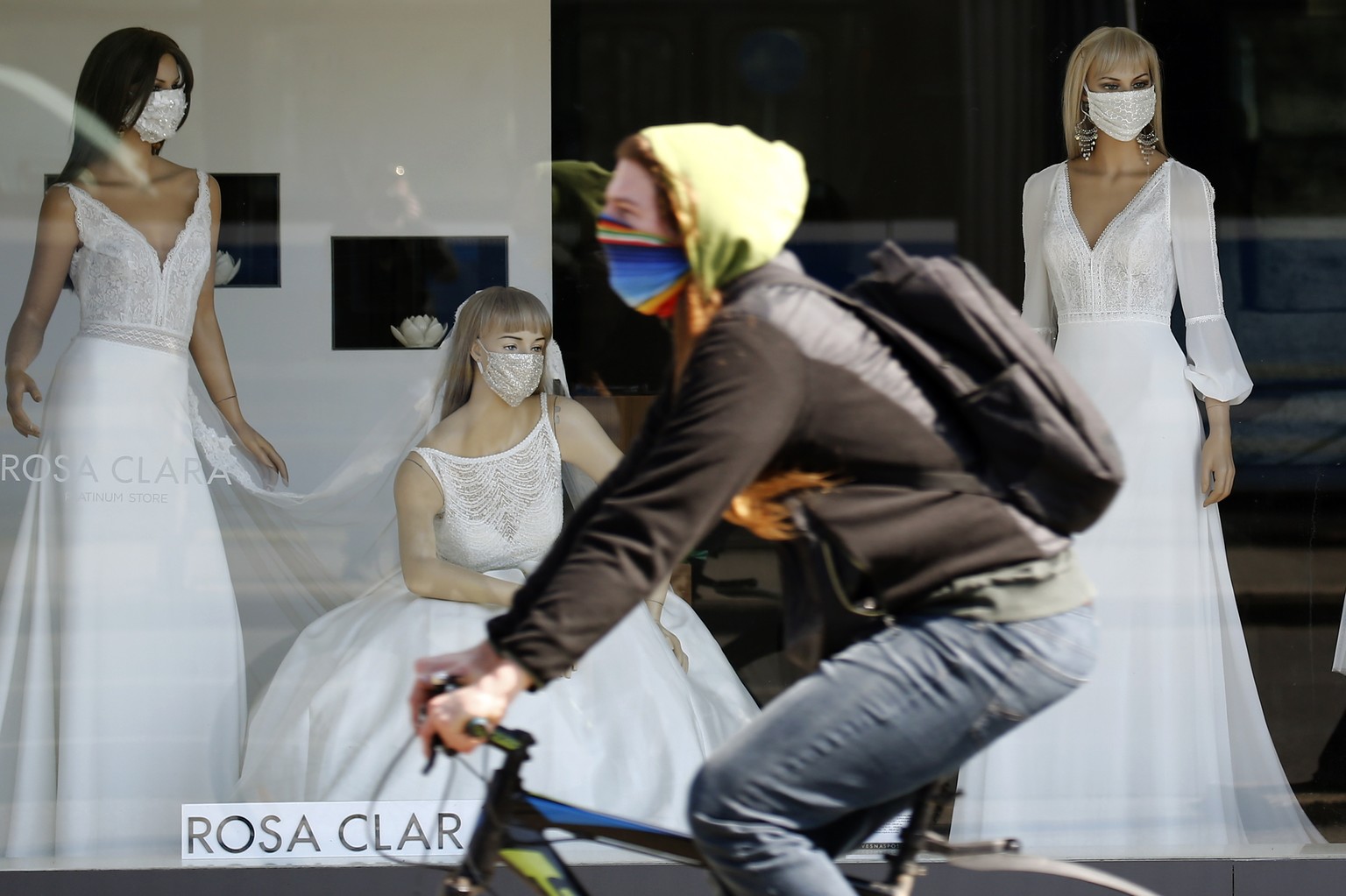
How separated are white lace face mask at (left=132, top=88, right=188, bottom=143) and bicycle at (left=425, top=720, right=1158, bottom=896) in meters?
2.75

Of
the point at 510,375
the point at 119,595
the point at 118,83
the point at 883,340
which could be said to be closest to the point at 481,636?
the point at 510,375

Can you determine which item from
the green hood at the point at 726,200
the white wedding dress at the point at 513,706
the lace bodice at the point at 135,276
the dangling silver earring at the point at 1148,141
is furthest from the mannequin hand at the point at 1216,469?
the lace bodice at the point at 135,276

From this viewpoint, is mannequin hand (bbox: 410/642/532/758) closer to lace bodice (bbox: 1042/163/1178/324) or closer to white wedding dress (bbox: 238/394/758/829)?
white wedding dress (bbox: 238/394/758/829)

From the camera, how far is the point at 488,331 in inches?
168

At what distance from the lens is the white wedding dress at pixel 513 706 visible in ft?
13.3

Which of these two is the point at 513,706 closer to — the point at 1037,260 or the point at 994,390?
the point at 1037,260

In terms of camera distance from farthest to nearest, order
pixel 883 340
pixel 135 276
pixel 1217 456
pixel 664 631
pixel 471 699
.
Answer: pixel 1217 456 < pixel 664 631 < pixel 135 276 < pixel 883 340 < pixel 471 699

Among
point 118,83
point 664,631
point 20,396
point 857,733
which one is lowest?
point 664,631

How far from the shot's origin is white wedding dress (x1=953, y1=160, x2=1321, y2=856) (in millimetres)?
4406

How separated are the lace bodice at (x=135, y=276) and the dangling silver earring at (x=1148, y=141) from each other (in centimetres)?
274

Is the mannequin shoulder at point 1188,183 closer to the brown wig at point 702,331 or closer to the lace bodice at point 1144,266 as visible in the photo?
the lace bodice at point 1144,266

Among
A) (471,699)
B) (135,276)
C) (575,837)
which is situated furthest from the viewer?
(135,276)

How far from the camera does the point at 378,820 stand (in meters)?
4.07

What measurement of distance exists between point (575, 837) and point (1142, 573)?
269cm
